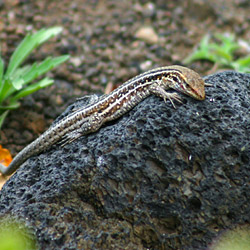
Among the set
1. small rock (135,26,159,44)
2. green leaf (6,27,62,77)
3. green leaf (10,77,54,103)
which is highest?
green leaf (6,27,62,77)

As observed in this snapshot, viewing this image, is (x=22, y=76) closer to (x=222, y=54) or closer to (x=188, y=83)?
(x=188, y=83)

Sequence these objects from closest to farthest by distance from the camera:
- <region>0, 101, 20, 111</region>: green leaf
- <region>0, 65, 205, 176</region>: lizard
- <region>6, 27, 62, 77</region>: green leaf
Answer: <region>0, 65, 205, 176</region>: lizard → <region>0, 101, 20, 111</region>: green leaf → <region>6, 27, 62, 77</region>: green leaf

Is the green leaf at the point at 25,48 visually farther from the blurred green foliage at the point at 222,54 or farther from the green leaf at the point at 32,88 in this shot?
the blurred green foliage at the point at 222,54

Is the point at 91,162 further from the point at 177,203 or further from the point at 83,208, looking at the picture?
the point at 177,203

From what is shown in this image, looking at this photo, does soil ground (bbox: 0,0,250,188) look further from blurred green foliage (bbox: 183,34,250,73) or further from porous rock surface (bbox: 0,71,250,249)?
porous rock surface (bbox: 0,71,250,249)

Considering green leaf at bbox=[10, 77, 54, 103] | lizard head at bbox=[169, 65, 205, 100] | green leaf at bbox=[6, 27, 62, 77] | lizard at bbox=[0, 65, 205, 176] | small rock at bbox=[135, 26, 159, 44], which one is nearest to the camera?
lizard head at bbox=[169, 65, 205, 100]

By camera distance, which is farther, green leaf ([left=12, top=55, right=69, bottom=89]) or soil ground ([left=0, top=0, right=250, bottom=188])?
soil ground ([left=0, top=0, right=250, bottom=188])

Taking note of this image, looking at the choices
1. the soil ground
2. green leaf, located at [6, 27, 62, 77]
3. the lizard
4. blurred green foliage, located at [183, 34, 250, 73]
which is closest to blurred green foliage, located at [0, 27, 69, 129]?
green leaf, located at [6, 27, 62, 77]

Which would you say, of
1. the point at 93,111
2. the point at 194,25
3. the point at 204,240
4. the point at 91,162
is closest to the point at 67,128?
the point at 93,111

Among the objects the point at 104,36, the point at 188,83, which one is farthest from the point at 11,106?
the point at 188,83
